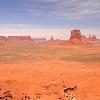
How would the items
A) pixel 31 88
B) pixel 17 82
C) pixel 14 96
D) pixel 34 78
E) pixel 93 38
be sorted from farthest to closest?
pixel 93 38
pixel 34 78
pixel 17 82
pixel 31 88
pixel 14 96

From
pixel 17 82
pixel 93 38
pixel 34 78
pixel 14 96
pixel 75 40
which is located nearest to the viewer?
pixel 14 96

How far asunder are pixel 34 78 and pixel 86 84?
5.39 metres

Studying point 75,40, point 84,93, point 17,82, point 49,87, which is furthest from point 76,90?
point 75,40

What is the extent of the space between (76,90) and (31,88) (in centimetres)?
351

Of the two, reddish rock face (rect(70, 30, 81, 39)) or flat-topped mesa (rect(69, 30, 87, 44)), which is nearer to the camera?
flat-topped mesa (rect(69, 30, 87, 44))

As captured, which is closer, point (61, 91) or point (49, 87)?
point (61, 91)

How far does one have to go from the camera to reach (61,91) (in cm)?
1777

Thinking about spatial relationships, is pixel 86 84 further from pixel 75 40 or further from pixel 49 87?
pixel 75 40

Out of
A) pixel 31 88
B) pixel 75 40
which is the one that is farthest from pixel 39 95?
pixel 75 40

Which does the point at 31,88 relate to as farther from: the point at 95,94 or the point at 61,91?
the point at 95,94

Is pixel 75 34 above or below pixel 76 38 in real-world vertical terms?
above

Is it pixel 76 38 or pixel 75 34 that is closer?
pixel 76 38

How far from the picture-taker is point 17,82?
20.3 meters

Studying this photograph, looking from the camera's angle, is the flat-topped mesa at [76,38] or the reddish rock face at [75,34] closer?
the flat-topped mesa at [76,38]
